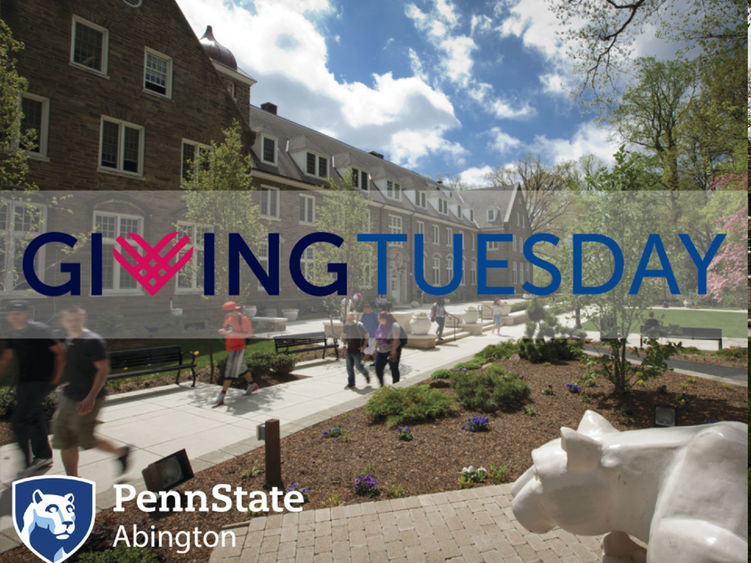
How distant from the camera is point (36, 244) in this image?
5.41 m

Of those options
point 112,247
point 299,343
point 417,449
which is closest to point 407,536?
point 417,449

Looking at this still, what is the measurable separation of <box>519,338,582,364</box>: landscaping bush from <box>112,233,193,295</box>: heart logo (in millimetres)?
10441

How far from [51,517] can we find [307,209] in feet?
71.5

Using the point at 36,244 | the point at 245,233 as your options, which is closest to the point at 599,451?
the point at 36,244

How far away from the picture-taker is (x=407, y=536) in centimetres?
296

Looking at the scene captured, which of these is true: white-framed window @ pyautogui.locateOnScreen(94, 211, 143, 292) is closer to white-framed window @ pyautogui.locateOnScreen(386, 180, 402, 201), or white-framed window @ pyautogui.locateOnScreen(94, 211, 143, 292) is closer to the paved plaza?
the paved plaza

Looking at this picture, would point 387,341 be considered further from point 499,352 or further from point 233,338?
point 499,352

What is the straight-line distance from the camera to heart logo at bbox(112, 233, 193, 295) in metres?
12.8

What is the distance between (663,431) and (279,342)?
9746 millimetres

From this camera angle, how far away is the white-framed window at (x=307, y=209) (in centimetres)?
2339

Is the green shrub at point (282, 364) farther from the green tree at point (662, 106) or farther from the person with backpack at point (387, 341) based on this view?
the green tree at point (662, 106)

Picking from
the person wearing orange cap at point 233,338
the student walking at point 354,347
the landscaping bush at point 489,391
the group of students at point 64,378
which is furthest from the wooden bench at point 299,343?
the group of students at point 64,378

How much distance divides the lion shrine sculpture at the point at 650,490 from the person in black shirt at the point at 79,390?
12.1ft

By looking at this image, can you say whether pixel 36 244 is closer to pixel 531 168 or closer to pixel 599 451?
pixel 599 451
